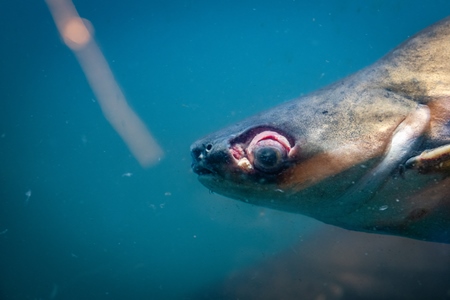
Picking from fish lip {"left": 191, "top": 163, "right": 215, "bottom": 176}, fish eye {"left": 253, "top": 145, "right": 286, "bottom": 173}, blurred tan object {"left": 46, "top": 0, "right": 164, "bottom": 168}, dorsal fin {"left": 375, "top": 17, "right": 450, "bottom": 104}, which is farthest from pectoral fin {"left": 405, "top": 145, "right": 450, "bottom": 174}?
blurred tan object {"left": 46, "top": 0, "right": 164, "bottom": 168}

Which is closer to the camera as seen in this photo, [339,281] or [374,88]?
[374,88]

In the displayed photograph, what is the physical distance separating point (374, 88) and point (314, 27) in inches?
1174

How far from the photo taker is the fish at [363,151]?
2.36 m

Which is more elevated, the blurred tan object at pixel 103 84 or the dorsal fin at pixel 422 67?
the blurred tan object at pixel 103 84

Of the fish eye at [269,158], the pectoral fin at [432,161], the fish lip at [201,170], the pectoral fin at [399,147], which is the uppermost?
the fish lip at [201,170]

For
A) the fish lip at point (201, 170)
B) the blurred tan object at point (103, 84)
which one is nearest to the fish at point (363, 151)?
the fish lip at point (201, 170)

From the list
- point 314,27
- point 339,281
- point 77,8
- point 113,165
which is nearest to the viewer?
point 339,281

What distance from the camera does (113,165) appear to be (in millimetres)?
43312

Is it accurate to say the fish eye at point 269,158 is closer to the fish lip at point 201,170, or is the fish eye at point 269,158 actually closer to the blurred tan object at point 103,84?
the fish lip at point 201,170

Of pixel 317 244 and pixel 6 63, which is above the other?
pixel 6 63

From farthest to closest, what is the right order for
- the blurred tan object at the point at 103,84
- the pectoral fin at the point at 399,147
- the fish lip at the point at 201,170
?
the blurred tan object at the point at 103,84, the fish lip at the point at 201,170, the pectoral fin at the point at 399,147

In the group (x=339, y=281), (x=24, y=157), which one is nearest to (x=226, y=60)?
(x=24, y=157)

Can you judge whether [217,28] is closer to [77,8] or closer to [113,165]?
[77,8]

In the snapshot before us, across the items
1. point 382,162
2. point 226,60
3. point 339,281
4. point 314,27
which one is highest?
point 226,60
